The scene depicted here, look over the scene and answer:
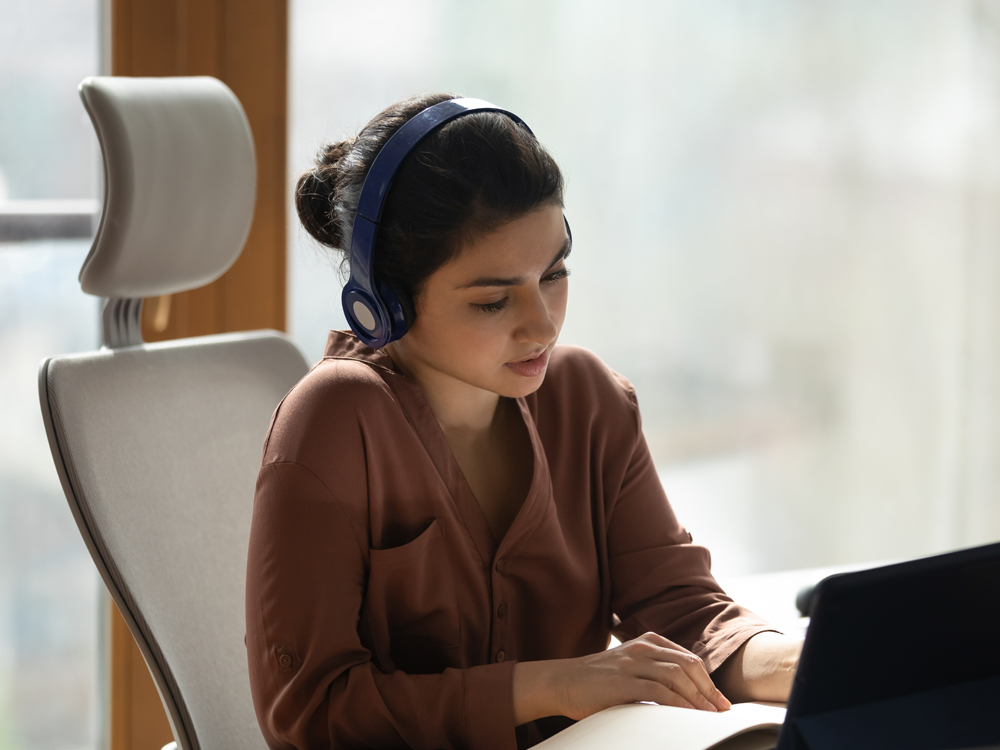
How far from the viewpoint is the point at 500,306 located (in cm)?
94

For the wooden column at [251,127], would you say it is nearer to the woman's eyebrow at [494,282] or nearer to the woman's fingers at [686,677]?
the woman's eyebrow at [494,282]

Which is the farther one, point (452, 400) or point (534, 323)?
point (452, 400)

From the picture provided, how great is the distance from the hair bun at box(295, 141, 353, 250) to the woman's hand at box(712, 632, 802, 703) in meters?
0.60

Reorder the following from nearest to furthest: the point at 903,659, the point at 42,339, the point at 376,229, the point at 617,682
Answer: the point at 903,659, the point at 617,682, the point at 376,229, the point at 42,339

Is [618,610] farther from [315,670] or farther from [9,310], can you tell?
[9,310]

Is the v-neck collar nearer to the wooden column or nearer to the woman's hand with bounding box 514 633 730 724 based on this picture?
the woman's hand with bounding box 514 633 730 724

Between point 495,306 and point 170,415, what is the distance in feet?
1.59

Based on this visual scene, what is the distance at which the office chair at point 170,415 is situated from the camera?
105 centimetres

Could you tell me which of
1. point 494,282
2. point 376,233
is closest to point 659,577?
point 494,282

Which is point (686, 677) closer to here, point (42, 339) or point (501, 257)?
point (501, 257)

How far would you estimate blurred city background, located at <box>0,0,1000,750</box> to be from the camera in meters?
1.76

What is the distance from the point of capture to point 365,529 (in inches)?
36.3

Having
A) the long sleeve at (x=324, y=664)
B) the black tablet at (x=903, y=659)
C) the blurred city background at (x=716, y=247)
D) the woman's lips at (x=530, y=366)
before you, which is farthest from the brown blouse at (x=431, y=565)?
the blurred city background at (x=716, y=247)

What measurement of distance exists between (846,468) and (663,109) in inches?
40.0
